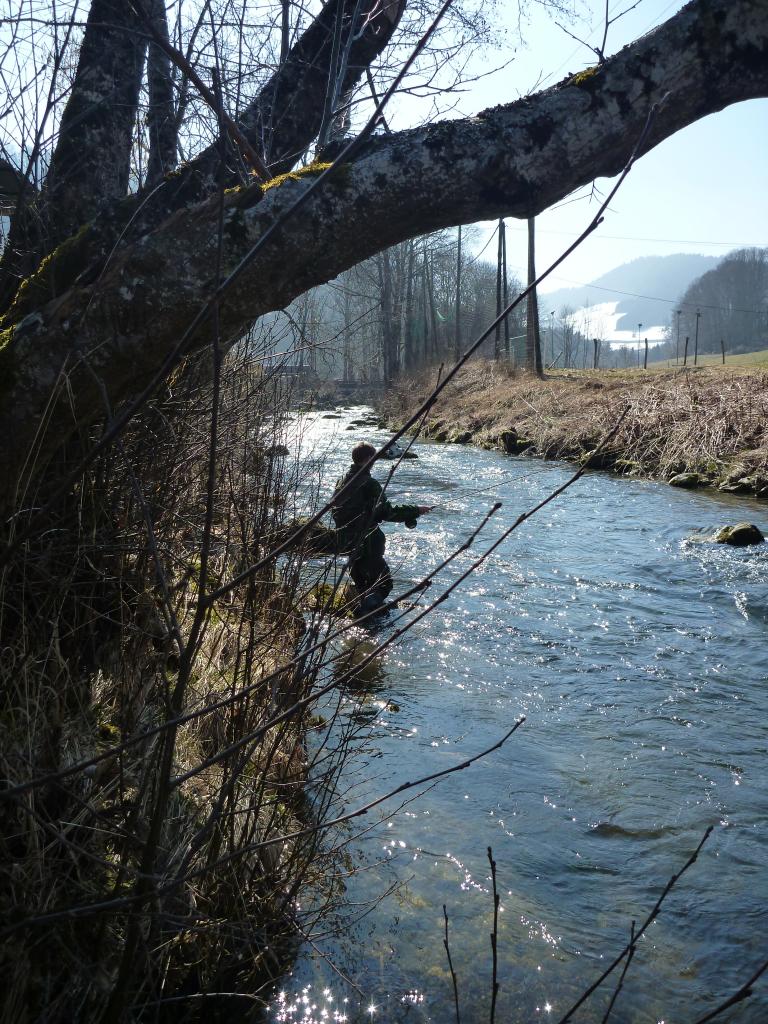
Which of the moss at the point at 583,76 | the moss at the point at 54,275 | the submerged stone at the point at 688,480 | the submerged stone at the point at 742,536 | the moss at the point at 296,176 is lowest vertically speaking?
the submerged stone at the point at 742,536

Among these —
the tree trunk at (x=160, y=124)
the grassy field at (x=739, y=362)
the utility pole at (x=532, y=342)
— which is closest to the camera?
the tree trunk at (x=160, y=124)

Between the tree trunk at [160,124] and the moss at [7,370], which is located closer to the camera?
the moss at [7,370]

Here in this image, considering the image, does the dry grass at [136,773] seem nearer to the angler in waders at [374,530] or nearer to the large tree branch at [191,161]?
the large tree branch at [191,161]

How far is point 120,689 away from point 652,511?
34.7ft

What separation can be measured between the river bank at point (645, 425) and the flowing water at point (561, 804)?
13.1 feet

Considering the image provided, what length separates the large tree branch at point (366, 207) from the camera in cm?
269

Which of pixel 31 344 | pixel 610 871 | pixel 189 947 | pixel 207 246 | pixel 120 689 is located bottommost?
pixel 610 871

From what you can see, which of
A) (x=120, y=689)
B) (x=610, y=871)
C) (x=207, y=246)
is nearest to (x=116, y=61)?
(x=207, y=246)

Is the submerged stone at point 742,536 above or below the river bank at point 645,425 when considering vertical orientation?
below

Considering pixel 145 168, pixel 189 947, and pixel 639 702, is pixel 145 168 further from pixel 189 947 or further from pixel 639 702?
pixel 639 702

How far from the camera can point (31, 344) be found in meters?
2.68

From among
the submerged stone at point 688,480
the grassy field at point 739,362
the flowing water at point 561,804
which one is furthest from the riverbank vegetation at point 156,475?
the grassy field at point 739,362

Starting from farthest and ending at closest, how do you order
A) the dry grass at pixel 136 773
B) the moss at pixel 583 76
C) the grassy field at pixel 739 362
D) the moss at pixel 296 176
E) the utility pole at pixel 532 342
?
the grassy field at pixel 739 362
the utility pole at pixel 532 342
the moss at pixel 583 76
the moss at pixel 296 176
the dry grass at pixel 136 773

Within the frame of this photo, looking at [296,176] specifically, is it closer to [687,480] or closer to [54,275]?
[54,275]
